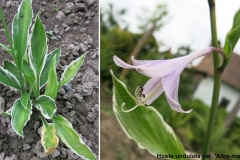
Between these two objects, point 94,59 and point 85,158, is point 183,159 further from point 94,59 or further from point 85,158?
point 94,59

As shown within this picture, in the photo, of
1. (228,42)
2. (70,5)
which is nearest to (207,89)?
(70,5)

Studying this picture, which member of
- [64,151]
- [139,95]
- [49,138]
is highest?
[139,95]

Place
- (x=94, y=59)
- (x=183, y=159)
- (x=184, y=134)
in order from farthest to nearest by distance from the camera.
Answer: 1. (x=184, y=134)
2. (x=94, y=59)
3. (x=183, y=159)

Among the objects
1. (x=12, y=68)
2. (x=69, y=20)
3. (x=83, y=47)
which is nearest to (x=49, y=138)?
(x=12, y=68)

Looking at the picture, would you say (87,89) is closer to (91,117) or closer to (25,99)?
(91,117)

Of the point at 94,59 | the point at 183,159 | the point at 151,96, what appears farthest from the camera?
the point at 94,59

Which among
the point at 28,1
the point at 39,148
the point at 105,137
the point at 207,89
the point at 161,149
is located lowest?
the point at 207,89
